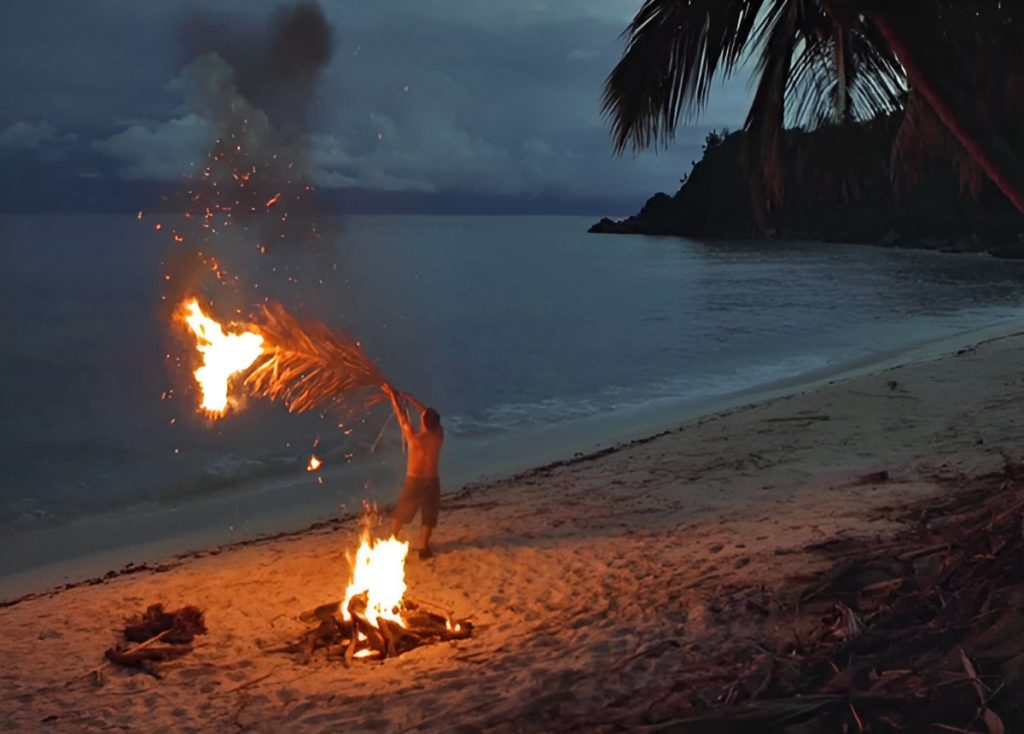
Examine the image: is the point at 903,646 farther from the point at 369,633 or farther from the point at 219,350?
the point at 219,350

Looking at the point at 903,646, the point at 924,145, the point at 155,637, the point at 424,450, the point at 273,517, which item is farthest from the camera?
the point at 273,517

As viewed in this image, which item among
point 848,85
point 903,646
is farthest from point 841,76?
point 903,646

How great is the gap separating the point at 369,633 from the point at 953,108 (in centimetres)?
514

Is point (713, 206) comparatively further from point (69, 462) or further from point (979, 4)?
point (979, 4)

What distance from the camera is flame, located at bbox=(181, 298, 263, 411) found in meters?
6.71

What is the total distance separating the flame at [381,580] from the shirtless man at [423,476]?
66 cm

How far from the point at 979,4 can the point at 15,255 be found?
9671 centimetres

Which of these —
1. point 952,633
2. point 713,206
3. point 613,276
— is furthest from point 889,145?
point 713,206

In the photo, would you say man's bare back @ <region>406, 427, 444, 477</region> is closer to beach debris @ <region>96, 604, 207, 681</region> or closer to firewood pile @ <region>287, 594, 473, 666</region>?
firewood pile @ <region>287, 594, 473, 666</region>

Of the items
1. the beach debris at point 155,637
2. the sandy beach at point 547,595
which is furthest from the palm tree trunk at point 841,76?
the beach debris at point 155,637

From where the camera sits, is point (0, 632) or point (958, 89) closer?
point (958, 89)

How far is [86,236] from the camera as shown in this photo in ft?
422

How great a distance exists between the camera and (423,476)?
834 centimetres

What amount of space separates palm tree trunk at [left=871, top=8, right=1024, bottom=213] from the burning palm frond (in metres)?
4.26
